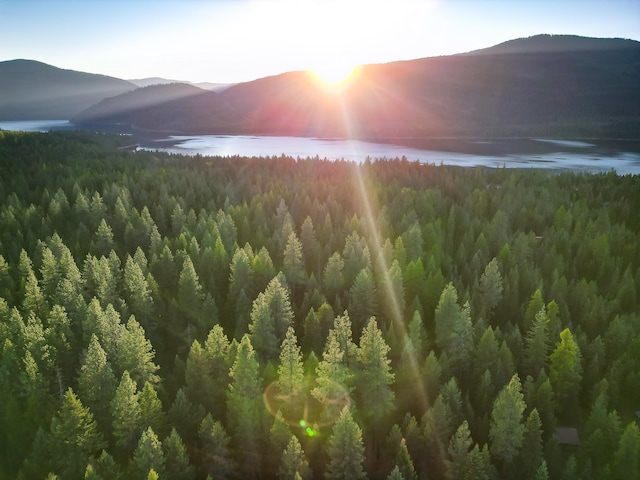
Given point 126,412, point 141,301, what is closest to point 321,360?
point 126,412

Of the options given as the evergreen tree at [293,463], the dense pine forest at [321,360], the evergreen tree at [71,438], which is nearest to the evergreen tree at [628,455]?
the dense pine forest at [321,360]

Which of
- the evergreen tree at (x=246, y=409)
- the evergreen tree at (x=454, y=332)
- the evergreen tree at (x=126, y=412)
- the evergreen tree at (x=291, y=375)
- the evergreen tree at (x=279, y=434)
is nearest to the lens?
the evergreen tree at (x=126, y=412)

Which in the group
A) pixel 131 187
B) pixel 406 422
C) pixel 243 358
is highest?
pixel 131 187

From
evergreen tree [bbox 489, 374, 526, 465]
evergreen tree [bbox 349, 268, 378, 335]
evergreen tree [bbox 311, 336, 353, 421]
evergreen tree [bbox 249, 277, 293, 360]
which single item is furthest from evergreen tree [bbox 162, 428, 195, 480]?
evergreen tree [bbox 349, 268, 378, 335]

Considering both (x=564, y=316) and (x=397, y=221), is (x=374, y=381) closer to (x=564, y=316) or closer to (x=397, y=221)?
(x=564, y=316)

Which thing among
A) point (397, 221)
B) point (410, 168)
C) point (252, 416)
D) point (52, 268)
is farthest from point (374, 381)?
point (410, 168)

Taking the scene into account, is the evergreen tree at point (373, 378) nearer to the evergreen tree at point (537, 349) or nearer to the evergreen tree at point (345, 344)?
the evergreen tree at point (345, 344)

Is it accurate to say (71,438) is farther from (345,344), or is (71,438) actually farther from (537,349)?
(537,349)
